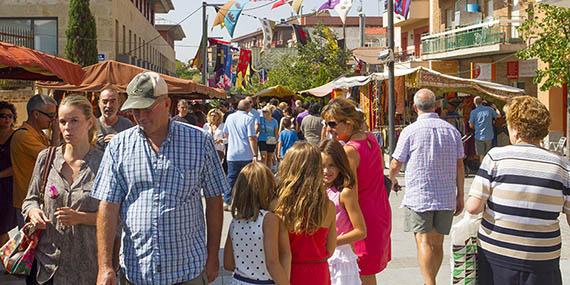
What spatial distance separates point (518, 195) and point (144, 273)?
6.97ft

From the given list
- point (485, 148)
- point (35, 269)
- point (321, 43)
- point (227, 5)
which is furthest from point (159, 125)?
point (321, 43)

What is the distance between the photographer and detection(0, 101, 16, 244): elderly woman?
277 inches

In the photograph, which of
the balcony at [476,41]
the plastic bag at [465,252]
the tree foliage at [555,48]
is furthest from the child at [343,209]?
the balcony at [476,41]

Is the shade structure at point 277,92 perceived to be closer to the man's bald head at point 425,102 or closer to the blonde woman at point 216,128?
the blonde woman at point 216,128

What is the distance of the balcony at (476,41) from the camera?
27938mm

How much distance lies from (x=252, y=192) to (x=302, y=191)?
0.30 meters

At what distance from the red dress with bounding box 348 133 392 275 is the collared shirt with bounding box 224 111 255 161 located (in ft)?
19.6

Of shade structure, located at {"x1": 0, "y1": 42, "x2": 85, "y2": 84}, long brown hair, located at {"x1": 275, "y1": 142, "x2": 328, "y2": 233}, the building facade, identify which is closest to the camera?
long brown hair, located at {"x1": 275, "y1": 142, "x2": 328, "y2": 233}

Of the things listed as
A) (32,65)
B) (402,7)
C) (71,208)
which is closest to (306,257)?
(71,208)

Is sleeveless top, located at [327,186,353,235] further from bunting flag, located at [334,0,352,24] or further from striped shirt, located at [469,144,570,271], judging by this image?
bunting flag, located at [334,0,352,24]

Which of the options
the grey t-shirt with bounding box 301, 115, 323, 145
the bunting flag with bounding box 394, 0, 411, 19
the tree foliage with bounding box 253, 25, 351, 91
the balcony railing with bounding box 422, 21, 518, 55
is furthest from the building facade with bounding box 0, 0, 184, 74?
the grey t-shirt with bounding box 301, 115, 323, 145

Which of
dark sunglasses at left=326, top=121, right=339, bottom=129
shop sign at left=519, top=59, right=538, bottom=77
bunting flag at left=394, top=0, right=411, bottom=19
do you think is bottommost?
dark sunglasses at left=326, top=121, right=339, bottom=129

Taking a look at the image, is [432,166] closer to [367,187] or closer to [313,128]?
[367,187]

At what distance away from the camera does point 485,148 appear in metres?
17.2
